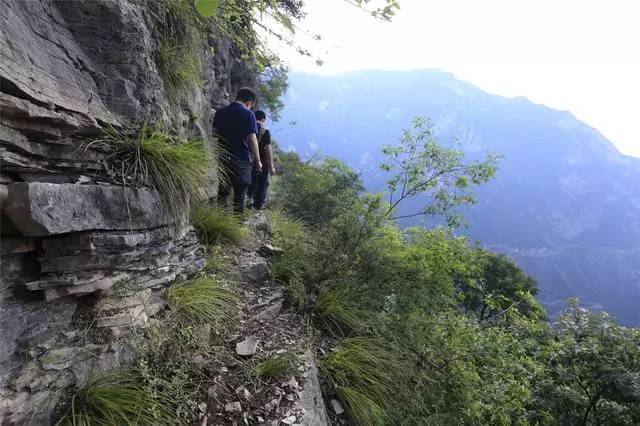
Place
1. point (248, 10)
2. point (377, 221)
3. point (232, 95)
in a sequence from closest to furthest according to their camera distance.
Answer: point (248, 10)
point (377, 221)
point (232, 95)

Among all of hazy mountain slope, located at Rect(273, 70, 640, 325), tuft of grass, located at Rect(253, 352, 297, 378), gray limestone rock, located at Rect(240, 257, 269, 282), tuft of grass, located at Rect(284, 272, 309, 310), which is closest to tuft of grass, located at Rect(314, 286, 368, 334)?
tuft of grass, located at Rect(284, 272, 309, 310)

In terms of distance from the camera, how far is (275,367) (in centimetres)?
305

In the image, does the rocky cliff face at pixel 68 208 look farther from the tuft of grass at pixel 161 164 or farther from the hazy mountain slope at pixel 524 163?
the hazy mountain slope at pixel 524 163

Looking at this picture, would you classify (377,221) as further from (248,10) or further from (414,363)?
(248,10)

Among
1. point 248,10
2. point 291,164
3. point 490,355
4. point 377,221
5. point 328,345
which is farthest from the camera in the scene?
point 291,164

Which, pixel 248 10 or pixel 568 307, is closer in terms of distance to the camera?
pixel 248 10

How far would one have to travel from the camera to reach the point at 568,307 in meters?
4.87

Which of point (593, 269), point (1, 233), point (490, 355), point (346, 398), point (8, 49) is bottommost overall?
point (593, 269)

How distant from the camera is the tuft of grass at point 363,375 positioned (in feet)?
10.6

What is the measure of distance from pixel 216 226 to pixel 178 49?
2436 millimetres

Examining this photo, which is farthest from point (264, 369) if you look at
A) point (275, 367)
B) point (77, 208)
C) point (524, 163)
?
point (524, 163)

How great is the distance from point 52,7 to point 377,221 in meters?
4.54

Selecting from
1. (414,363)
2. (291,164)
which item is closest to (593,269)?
(291,164)

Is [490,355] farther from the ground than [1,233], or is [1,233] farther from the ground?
[1,233]
